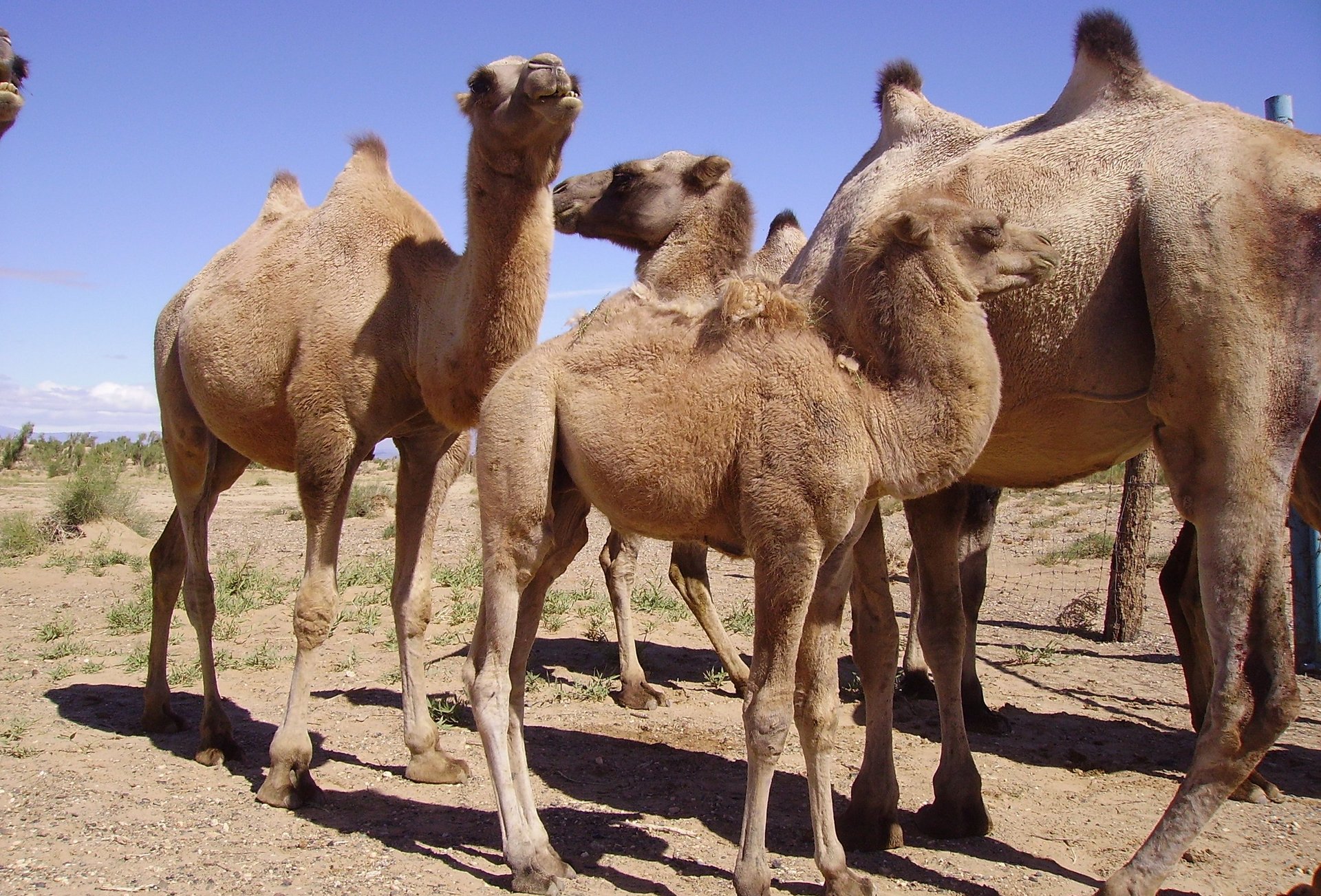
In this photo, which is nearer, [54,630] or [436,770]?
[436,770]

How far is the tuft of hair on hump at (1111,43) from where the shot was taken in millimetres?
4734

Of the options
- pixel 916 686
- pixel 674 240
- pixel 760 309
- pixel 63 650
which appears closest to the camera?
pixel 760 309

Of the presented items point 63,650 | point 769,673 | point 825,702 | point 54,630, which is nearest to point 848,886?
point 825,702

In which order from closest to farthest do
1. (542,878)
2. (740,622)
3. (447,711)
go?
(542,878) < (447,711) < (740,622)

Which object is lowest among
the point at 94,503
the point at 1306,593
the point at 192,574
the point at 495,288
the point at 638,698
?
the point at 638,698

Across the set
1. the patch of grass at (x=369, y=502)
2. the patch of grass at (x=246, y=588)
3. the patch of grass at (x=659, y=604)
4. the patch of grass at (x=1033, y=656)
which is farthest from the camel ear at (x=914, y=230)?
the patch of grass at (x=369, y=502)

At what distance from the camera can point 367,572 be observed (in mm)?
11062

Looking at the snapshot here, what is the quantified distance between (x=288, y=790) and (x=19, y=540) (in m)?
9.48

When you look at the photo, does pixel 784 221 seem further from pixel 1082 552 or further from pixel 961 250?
pixel 1082 552

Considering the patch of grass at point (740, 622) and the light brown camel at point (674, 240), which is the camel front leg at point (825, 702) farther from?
the patch of grass at point (740, 622)

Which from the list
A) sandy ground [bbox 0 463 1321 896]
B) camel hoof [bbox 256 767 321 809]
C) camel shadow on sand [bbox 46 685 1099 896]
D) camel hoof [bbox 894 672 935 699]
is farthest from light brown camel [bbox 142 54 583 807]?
camel hoof [bbox 894 672 935 699]

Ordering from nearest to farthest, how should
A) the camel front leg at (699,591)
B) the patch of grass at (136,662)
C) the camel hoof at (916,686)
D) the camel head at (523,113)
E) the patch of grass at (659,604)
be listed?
the camel head at (523,113)
the camel front leg at (699,591)
the camel hoof at (916,686)
the patch of grass at (136,662)
the patch of grass at (659,604)

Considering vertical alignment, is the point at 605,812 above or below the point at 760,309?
below

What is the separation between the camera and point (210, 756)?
5.65 meters
